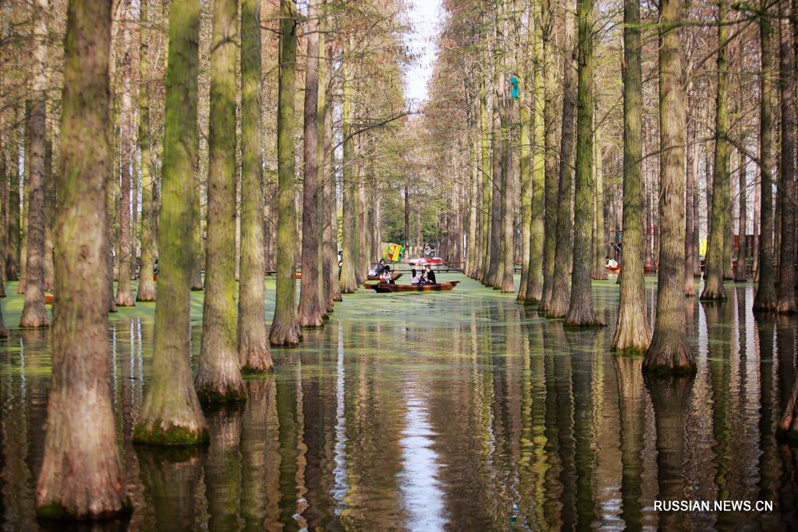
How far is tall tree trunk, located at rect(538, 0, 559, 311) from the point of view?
98.8 feet

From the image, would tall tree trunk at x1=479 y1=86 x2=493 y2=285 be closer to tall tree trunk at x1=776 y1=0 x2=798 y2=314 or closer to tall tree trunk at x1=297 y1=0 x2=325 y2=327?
tall tree trunk at x1=776 y1=0 x2=798 y2=314

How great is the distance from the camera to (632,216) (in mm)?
18656

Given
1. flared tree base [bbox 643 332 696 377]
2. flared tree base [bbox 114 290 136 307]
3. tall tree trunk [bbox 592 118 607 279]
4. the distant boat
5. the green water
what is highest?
tall tree trunk [bbox 592 118 607 279]

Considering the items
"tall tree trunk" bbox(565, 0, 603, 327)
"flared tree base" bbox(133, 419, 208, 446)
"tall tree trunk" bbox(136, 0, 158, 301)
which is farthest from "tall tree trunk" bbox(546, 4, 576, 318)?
"flared tree base" bbox(133, 419, 208, 446)

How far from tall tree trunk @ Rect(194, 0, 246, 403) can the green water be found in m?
0.58

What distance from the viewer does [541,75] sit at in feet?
115

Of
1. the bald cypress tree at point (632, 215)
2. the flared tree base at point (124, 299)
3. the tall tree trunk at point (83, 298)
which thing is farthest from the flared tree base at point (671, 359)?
the flared tree base at point (124, 299)

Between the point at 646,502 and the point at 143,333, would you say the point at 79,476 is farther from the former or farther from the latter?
the point at 143,333

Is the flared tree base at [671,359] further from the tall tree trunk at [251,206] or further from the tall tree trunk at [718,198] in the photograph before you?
the tall tree trunk at [718,198]

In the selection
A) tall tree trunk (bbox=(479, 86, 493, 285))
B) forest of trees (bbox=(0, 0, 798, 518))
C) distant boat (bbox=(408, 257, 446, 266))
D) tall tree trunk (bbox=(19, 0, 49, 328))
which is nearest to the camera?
forest of trees (bbox=(0, 0, 798, 518))

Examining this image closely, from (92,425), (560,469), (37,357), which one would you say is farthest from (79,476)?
(37,357)

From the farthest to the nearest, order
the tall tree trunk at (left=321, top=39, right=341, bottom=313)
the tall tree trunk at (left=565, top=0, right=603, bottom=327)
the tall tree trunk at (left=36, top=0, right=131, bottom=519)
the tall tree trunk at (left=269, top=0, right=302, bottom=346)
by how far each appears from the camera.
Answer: the tall tree trunk at (left=321, top=39, right=341, bottom=313)
the tall tree trunk at (left=565, top=0, right=603, bottom=327)
the tall tree trunk at (left=269, top=0, right=302, bottom=346)
the tall tree trunk at (left=36, top=0, right=131, bottom=519)

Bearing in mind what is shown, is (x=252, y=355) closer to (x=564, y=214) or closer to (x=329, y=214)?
(x=564, y=214)

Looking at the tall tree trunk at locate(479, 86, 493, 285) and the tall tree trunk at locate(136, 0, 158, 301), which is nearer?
the tall tree trunk at locate(136, 0, 158, 301)
